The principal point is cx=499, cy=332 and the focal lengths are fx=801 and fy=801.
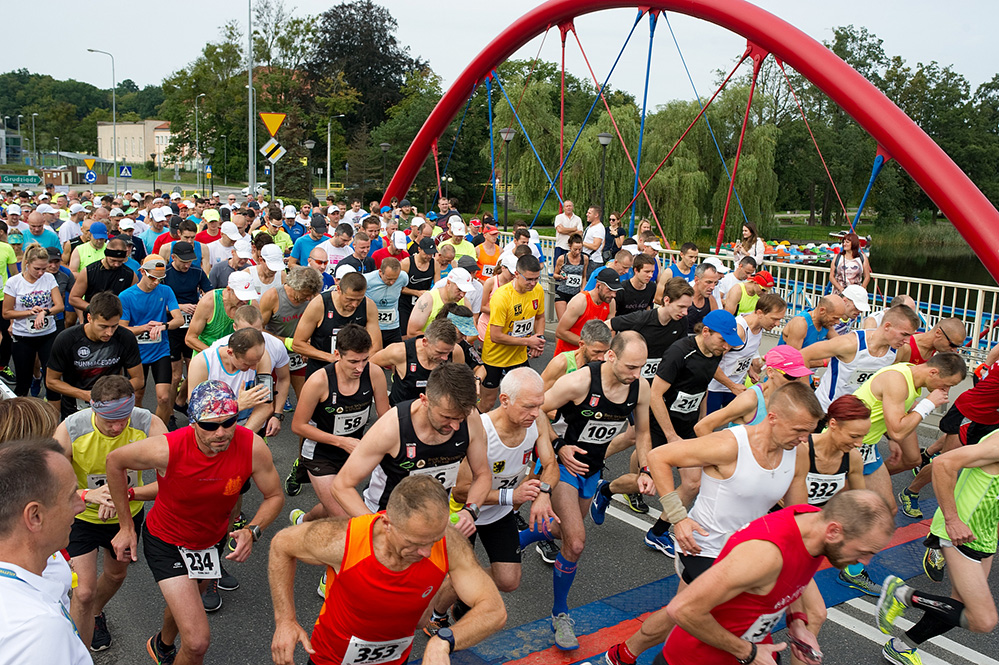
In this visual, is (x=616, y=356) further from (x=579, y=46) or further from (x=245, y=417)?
(x=579, y=46)

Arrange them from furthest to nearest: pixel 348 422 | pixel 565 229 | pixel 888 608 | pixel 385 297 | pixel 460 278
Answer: pixel 565 229 → pixel 385 297 → pixel 460 278 → pixel 348 422 → pixel 888 608

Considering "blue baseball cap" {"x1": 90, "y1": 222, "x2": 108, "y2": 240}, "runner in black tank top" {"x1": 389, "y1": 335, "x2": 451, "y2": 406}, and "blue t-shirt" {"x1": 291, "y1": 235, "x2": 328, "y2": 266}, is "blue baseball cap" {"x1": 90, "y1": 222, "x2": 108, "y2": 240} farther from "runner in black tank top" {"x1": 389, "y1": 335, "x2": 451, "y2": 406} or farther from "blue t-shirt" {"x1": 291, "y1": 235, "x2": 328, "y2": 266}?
"runner in black tank top" {"x1": 389, "y1": 335, "x2": 451, "y2": 406}

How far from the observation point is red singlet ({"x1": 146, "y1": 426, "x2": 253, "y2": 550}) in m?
3.83

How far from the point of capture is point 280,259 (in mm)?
7809

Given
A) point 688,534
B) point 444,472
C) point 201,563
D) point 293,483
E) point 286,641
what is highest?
point 444,472

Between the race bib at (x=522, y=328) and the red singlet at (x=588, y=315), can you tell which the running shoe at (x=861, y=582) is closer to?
the red singlet at (x=588, y=315)

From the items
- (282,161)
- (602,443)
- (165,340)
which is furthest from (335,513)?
(282,161)

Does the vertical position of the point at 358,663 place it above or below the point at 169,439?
below

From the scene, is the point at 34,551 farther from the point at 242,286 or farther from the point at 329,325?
the point at 242,286

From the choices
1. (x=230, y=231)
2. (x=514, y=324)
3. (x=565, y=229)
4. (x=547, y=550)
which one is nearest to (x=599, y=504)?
(x=547, y=550)

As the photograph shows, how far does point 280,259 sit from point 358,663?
17.5 feet

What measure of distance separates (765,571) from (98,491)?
10.4 feet

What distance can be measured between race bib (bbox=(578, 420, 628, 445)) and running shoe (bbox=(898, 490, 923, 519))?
10.0 feet

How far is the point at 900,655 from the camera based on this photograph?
14.3 feet
